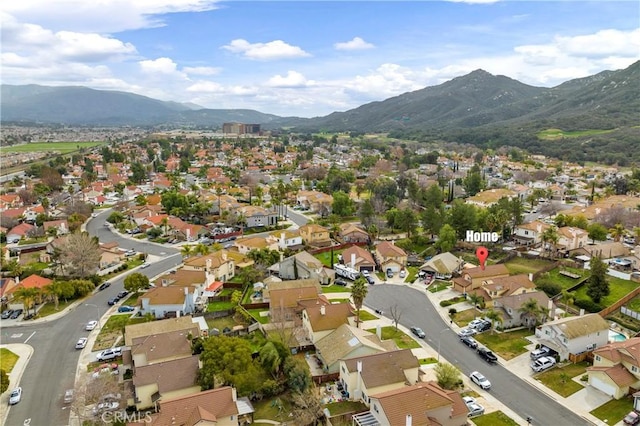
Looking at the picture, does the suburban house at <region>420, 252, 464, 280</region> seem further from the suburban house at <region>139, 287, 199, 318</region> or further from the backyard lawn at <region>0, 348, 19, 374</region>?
the backyard lawn at <region>0, 348, 19, 374</region>

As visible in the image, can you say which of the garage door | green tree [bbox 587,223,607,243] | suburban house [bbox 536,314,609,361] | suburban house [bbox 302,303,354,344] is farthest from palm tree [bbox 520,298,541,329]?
green tree [bbox 587,223,607,243]

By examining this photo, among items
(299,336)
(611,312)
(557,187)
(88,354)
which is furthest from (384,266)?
(557,187)

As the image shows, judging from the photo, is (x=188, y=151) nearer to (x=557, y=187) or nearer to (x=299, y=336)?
(x=557, y=187)

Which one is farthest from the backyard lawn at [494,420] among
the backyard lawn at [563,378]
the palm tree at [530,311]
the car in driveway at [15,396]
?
the car in driveway at [15,396]

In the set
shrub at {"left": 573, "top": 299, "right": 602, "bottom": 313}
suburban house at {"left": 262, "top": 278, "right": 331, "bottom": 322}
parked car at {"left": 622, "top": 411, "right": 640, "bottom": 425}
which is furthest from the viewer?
shrub at {"left": 573, "top": 299, "right": 602, "bottom": 313}

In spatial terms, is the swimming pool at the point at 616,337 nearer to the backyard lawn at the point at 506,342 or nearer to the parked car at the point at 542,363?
the backyard lawn at the point at 506,342

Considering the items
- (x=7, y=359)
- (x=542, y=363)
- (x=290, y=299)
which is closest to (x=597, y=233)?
(x=542, y=363)

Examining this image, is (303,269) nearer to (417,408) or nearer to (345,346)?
(345,346)
